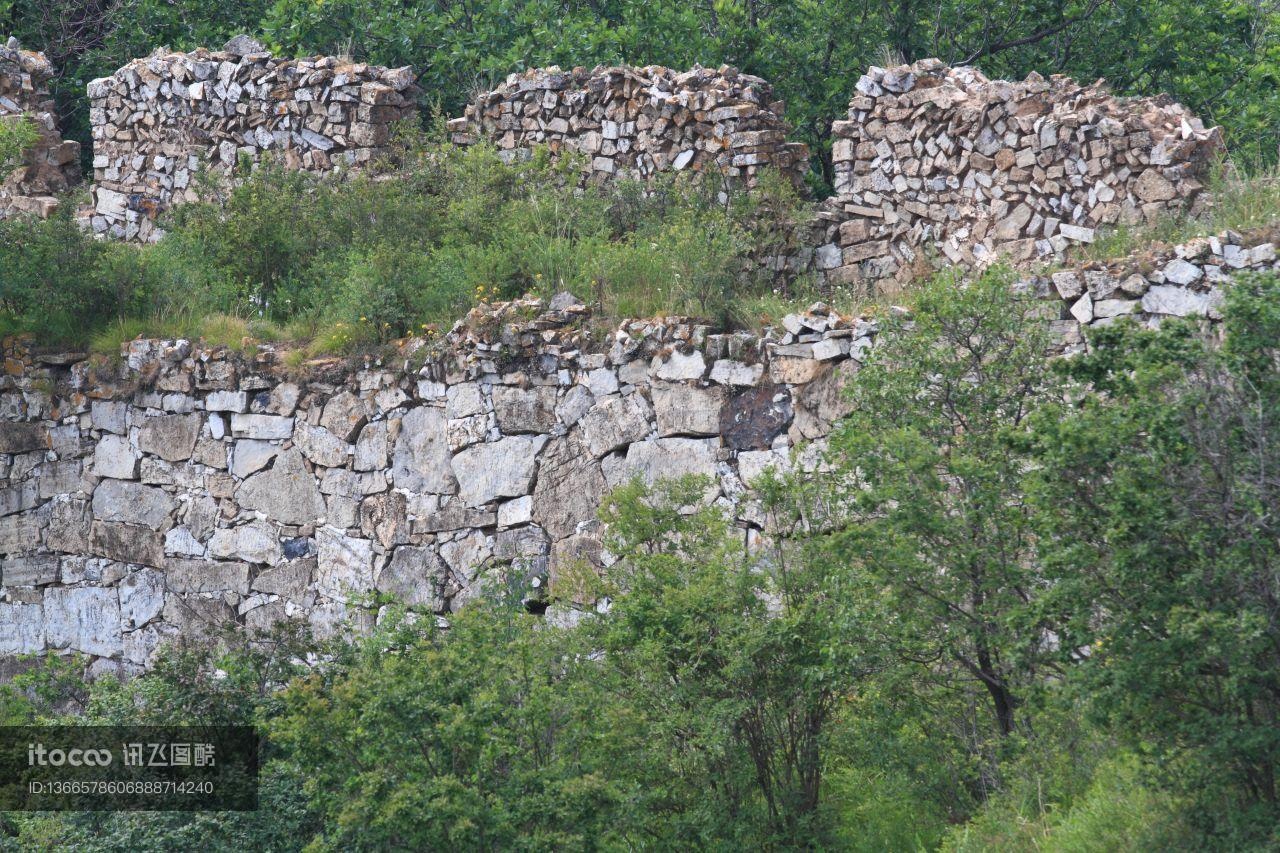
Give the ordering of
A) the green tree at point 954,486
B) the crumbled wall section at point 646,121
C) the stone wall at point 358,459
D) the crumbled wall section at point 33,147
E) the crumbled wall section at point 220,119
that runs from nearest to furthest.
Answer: the green tree at point 954,486 < the stone wall at point 358,459 < the crumbled wall section at point 646,121 < the crumbled wall section at point 220,119 < the crumbled wall section at point 33,147

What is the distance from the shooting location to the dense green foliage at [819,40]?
13.8 meters

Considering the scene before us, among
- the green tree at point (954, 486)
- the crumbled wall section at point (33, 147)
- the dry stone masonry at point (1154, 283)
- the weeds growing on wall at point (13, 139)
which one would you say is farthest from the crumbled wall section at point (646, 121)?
the crumbled wall section at point (33, 147)

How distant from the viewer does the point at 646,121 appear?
11.0 meters

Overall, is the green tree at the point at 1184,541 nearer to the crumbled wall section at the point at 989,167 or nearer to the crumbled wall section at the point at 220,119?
the crumbled wall section at the point at 989,167

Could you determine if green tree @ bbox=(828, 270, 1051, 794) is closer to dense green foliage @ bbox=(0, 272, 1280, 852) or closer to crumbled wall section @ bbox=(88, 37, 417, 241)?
dense green foliage @ bbox=(0, 272, 1280, 852)

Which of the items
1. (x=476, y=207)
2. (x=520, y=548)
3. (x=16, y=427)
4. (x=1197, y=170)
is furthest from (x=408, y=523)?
(x=1197, y=170)

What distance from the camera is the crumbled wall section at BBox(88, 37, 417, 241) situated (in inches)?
479

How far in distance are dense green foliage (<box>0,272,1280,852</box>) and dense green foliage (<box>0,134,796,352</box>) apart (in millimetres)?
2519

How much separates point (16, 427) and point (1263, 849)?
31.0ft

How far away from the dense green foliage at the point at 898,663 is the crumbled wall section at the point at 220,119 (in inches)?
231

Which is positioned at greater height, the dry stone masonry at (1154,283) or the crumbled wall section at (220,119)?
the crumbled wall section at (220,119)

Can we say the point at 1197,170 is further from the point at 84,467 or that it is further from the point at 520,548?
the point at 84,467

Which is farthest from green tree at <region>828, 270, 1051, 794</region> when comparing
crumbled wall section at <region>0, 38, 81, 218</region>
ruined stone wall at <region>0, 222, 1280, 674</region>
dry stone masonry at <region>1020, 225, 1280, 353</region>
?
crumbled wall section at <region>0, 38, 81, 218</region>

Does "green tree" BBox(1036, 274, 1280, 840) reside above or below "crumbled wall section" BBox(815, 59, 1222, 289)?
below
